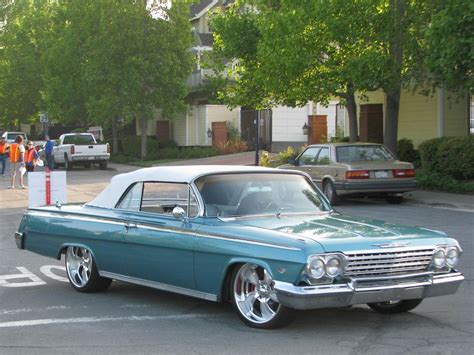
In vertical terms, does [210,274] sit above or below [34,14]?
below

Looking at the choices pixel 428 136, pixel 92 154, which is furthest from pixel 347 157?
pixel 92 154

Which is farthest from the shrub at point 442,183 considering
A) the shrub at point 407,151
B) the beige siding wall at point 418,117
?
the beige siding wall at point 418,117

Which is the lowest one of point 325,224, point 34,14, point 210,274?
point 210,274

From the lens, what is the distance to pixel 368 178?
18500 millimetres

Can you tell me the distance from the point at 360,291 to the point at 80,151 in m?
33.6

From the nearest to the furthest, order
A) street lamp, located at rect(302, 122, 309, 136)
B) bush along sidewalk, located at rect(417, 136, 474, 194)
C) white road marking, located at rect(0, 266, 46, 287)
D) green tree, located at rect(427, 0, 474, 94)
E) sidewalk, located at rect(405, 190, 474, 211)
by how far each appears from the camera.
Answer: white road marking, located at rect(0, 266, 46, 287) → green tree, located at rect(427, 0, 474, 94) → sidewalk, located at rect(405, 190, 474, 211) → bush along sidewalk, located at rect(417, 136, 474, 194) → street lamp, located at rect(302, 122, 309, 136)

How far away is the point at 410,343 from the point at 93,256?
142 inches

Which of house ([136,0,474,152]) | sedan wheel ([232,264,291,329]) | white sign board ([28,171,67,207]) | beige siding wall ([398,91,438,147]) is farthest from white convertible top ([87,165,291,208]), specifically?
beige siding wall ([398,91,438,147])

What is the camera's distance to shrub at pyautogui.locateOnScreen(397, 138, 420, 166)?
27.6 m

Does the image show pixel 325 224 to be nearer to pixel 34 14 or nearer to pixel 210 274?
pixel 210 274

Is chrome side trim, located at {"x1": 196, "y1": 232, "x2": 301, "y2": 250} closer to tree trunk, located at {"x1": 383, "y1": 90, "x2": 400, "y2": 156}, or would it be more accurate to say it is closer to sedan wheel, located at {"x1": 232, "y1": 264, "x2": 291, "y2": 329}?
sedan wheel, located at {"x1": 232, "y1": 264, "x2": 291, "y2": 329}

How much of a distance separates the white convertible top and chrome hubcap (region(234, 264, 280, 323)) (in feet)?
4.15

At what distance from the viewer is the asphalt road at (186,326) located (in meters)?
6.16

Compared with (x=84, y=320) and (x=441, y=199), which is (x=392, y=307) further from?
(x=441, y=199)
